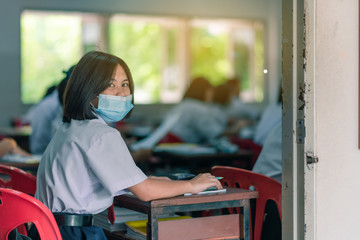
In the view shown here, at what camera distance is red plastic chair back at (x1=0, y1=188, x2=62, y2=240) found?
6.08 ft

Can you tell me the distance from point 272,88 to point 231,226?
875cm

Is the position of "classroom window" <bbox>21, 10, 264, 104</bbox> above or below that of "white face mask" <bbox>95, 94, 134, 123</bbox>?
above

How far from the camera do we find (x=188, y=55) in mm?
10844

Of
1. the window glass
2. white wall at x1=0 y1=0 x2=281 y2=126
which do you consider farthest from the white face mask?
the window glass

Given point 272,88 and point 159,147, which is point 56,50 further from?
point 159,147

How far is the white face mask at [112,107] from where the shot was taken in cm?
223

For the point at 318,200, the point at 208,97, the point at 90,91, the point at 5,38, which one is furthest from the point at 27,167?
the point at 5,38

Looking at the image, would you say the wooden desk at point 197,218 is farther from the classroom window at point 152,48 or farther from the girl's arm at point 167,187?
the classroom window at point 152,48

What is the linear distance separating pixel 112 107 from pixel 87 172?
0.29 metres

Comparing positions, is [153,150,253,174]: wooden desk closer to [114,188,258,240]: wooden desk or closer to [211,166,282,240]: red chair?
[211,166,282,240]: red chair

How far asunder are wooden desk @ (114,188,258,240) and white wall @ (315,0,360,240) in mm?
342

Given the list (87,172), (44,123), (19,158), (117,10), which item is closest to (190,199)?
(87,172)

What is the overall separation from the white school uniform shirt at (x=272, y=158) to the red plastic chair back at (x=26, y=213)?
1428mm

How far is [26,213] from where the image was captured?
1875 millimetres
